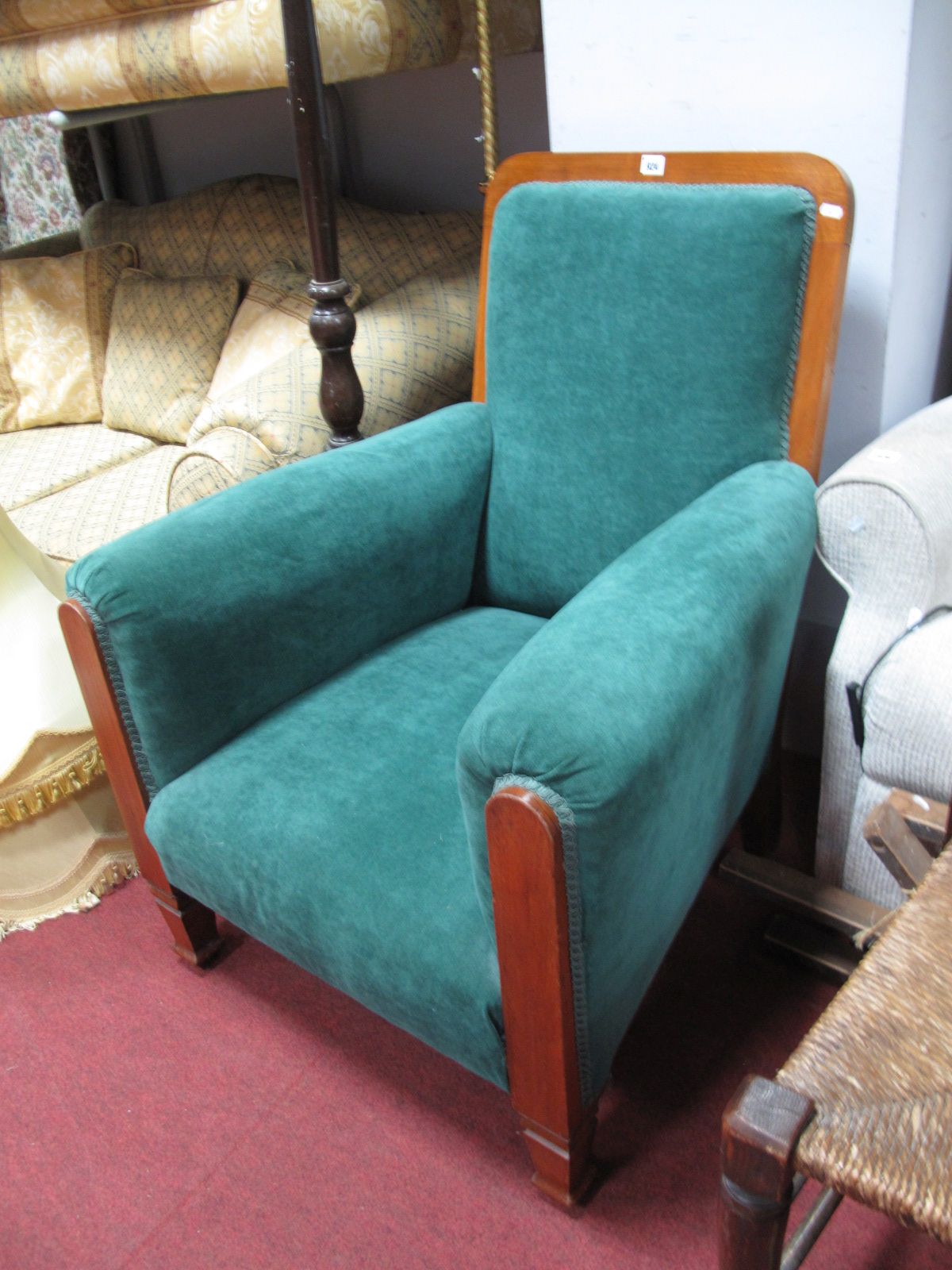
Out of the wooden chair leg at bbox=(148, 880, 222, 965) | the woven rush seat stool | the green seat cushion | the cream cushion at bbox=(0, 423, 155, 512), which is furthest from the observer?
the cream cushion at bbox=(0, 423, 155, 512)

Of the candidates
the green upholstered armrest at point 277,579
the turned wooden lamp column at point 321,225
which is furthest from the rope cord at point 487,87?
the green upholstered armrest at point 277,579

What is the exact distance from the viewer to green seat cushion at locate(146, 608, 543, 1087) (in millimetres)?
926

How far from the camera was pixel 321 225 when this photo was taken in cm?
146

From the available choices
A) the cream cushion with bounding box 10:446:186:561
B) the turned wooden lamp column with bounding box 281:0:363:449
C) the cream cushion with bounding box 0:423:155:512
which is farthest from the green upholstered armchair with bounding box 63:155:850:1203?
the cream cushion with bounding box 0:423:155:512

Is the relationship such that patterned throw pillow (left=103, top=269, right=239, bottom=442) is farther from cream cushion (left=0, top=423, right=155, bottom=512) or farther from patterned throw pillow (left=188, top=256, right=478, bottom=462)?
patterned throw pillow (left=188, top=256, right=478, bottom=462)

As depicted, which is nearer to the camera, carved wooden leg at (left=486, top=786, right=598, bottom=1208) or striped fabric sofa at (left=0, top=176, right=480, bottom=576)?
carved wooden leg at (left=486, top=786, right=598, bottom=1208)

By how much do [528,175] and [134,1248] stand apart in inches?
54.0

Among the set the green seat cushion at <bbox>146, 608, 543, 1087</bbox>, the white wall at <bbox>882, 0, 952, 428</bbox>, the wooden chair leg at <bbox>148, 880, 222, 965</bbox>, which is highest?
the white wall at <bbox>882, 0, 952, 428</bbox>

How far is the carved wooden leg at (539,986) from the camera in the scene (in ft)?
2.48

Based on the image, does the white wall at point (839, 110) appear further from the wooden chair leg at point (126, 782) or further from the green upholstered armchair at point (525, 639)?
the wooden chair leg at point (126, 782)

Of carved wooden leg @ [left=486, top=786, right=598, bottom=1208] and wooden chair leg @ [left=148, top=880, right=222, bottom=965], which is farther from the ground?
carved wooden leg @ [left=486, top=786, right=598, bottom=1208]

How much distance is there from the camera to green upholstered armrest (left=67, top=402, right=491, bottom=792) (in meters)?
1.08

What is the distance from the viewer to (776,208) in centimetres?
108

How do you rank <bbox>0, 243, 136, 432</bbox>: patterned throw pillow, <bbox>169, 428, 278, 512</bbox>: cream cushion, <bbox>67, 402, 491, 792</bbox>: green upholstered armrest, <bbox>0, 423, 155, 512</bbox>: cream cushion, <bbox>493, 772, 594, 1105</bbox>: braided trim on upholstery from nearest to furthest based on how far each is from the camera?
<bbox>493, 772, 594, 1105</bbox>: braided trim on upholstery < <bbox>67, 402, 491, 792</bbox>: green upholstered armrest < <bbox>169, 428, 278, 512</bbox>: cream cushion < <bbox>0, 423, 155, 512</bbox>: cream cushion < <bbox>0, 243, 136, 432</bbox>: patterned throw pillow
